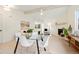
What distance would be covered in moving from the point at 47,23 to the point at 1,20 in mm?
1006

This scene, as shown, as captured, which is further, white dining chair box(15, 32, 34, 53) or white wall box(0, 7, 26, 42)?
white dining chair box(15, 32, 34, 53)

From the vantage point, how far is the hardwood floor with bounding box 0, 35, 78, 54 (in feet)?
9.73

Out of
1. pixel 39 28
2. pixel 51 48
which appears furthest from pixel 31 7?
pixel 51 48

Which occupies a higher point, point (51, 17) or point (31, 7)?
point (31, 7)

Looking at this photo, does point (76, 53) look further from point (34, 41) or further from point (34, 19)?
point (34, 19)

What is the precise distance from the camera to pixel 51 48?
3.05 meters

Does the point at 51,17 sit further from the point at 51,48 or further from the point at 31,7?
the point at 51,48

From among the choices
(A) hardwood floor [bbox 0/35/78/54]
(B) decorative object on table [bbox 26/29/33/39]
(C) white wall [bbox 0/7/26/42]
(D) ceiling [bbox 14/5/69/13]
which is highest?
(D) ceiling [bbox 14/5/69/13]

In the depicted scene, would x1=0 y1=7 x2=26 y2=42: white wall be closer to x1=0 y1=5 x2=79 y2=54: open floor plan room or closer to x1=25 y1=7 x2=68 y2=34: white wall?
x1=0 y1=5 x2=79 y2=54: open floor plan room

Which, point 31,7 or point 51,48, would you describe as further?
point 51,48

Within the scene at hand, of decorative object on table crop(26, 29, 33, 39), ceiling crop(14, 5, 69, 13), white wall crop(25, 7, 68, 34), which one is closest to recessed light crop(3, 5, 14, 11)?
ceiling crop(14, 5, 69, 13)

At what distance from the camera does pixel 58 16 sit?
301 cm

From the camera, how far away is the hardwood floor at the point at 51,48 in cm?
296
